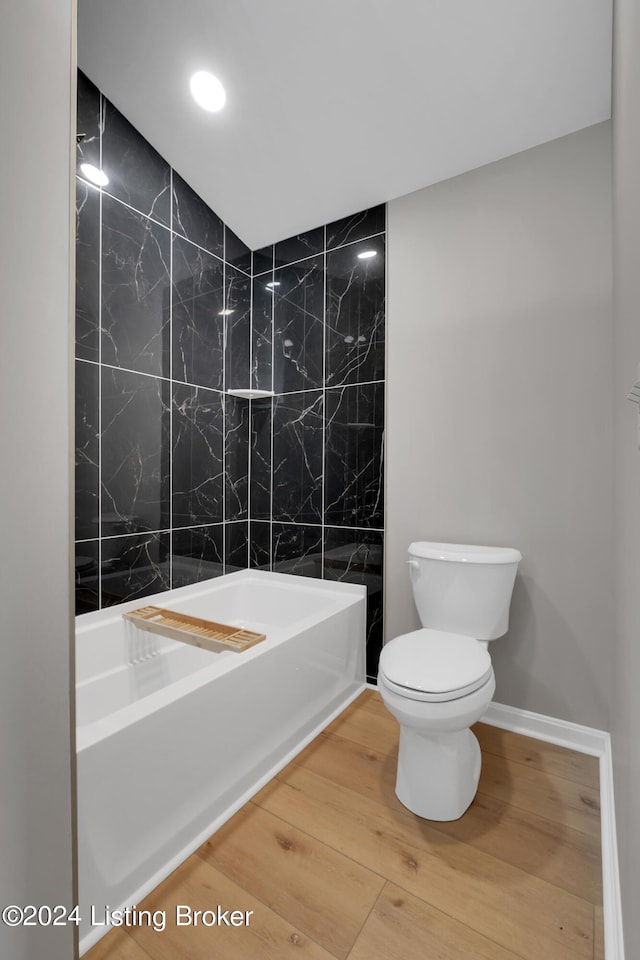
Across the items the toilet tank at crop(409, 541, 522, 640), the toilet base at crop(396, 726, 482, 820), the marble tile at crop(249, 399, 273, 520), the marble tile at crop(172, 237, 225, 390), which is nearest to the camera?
the toilet base at crop(396, 726, 482, 820)

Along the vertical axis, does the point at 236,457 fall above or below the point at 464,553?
above

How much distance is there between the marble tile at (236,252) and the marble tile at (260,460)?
0.81m

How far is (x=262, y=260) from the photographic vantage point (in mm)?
2854

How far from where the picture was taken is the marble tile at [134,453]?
2057 millimetres

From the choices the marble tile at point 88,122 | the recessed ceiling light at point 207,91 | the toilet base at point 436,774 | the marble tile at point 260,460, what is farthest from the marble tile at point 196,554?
the recessed ceiling light at point 207,91

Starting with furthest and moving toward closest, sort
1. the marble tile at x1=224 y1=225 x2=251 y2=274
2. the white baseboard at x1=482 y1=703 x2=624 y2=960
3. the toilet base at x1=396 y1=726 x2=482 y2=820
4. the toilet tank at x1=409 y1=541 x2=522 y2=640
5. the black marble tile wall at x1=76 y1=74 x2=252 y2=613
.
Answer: the marble tile at x1=224 y1=225 x2=251 y2=274 → the black marble tile wall at x1=76 y1=74 x2=252 y2=613 → the toilet tank at x1=409 y1=541 x2=522 y2=640 → the toilet base at x1=396 y1=726 x2=482 y2=820 → the white baseboard at x1=482 y1=703 x2=624 y2=960

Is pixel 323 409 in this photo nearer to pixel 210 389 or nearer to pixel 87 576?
pixel 210 389

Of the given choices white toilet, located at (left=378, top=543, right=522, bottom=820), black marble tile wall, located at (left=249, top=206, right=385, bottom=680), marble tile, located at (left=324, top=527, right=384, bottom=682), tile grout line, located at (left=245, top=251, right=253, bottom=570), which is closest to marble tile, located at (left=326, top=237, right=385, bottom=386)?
black marble tile wall, located at (left=249, top=206, right=385, bottom=680)

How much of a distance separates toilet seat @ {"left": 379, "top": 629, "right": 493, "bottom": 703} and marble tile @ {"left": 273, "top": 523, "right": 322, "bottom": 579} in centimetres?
95

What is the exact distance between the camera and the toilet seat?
4.61 ft

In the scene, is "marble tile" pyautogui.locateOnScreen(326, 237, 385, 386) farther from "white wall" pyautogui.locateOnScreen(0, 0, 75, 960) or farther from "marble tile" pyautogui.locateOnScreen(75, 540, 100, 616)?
"white wall" pyautogui.locateOnScreen(0, 0, 75, 960)

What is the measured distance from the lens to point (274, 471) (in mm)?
2781

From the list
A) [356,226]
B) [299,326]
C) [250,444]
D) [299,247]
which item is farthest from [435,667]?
[299,247]

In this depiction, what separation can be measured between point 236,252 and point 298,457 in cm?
127
